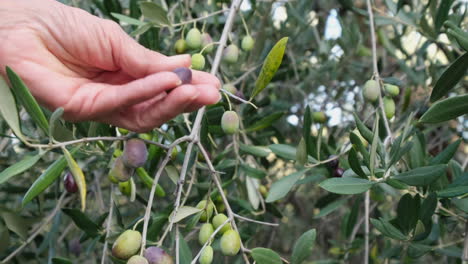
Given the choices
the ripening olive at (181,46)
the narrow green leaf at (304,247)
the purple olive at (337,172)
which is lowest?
the purple olive at (337,172)

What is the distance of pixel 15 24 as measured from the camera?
1118mm

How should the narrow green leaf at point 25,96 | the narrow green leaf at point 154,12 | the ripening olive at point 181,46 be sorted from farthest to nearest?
the ripening olive at point 181,46
the narrow green leaf at point 154,12
the narrow green leaf at point 25,96

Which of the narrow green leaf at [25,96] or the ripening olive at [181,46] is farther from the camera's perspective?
the ripening olive at [181,46]

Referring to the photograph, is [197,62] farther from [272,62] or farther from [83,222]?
[83,222]

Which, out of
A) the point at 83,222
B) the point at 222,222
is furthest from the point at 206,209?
the point at 83,222

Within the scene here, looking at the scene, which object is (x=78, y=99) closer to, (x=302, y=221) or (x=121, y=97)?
(x=121, y=97)

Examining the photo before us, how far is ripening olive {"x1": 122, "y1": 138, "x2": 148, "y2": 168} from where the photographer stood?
1053 mm

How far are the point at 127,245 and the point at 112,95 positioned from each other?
272 millimetres

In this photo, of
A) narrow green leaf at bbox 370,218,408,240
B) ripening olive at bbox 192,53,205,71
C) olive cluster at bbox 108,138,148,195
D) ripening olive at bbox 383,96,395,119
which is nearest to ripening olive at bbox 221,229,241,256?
olive cluster at bbox 108,138,148,195

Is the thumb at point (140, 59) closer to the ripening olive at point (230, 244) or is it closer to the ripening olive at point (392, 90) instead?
the ripening olive at point (230, 244)

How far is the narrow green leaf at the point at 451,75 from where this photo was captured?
1.04m

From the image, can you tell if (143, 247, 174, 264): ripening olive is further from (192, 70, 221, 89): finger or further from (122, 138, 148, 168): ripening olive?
(192, 70, 221, 89): finger

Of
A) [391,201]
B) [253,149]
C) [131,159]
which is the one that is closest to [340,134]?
[391,201]

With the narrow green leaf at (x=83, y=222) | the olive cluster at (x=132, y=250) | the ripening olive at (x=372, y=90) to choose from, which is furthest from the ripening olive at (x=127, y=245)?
the ripening olive at (x=372, y=90)
